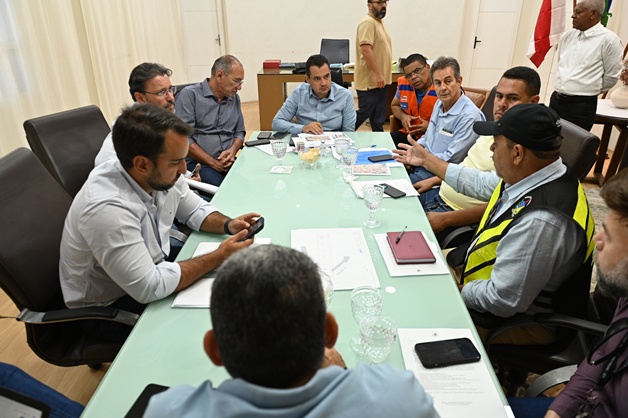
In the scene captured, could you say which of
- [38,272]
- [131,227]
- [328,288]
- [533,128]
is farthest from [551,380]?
[38,272]

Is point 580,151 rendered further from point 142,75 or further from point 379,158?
point 142,75

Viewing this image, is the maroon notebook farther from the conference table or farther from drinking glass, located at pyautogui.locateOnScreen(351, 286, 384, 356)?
drinking glass, located at pyautogui.locateOnScreen(351, 286, 384, 356)

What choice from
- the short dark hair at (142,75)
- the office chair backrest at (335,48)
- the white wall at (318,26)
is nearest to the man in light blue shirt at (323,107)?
the short dark hair at (142,75)

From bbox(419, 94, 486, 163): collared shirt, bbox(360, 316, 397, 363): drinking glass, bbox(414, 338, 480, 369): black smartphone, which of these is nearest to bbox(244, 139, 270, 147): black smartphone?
bbox(419, 94, 486, 163): collared shirt

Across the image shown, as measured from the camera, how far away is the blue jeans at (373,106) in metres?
4.74

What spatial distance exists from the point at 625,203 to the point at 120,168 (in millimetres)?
1535

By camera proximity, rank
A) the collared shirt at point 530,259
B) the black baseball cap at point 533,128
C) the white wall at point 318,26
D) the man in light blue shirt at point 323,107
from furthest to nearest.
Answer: the white wall at point 318,26
the man in light blue shirt at point 323,107
the black baseball cap at point 533,128
the collared shirt at point 530,259

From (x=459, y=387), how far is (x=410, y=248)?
590mm

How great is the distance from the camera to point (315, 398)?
0.59m

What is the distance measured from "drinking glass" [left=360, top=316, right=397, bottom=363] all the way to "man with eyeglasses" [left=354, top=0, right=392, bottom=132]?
129 inches

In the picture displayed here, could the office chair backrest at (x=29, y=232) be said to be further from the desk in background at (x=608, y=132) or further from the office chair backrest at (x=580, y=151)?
the desk in background at (x=608, y=132)

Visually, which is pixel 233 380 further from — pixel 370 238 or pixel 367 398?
pixel 370 238

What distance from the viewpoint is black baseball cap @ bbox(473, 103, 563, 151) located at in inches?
54.9

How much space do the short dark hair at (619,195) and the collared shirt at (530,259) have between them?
0.89 feet
